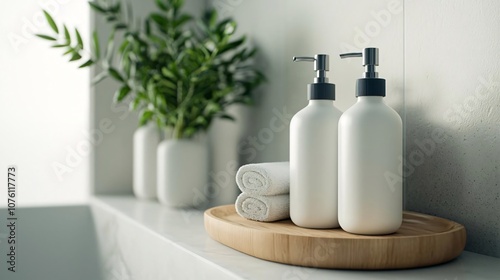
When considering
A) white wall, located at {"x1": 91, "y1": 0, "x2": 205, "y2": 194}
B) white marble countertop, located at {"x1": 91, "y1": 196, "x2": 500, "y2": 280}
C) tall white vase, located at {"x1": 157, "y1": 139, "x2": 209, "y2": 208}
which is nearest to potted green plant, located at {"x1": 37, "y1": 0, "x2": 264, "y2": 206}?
tall white vase, located at {"x1": 157, "y1": 139, "x2": 209, "y2": 208}

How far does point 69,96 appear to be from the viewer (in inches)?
58.9

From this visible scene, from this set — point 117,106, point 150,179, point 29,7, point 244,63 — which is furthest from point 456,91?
point 29,7

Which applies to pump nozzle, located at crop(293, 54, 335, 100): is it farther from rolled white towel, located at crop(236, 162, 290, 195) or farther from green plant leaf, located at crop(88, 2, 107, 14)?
green plant leaf, located at crop(88, 2, 107, 14)

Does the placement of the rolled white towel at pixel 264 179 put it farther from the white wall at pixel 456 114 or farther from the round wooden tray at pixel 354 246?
the white wall at pixel 456 114

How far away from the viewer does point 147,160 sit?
141cm

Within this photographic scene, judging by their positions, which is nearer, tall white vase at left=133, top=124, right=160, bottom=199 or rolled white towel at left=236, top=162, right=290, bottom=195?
rolled white towel at left=236, top=162, right=290, bottom=195

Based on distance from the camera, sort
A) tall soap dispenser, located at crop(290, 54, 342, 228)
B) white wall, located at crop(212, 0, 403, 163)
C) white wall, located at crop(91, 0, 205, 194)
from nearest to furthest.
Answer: tall soap dispenser, located at crop(290, 54, 342, 228)
white wall, located at crop(212, 0, 403, 163)
white wall, located at crop(91, 0, 205, 194)

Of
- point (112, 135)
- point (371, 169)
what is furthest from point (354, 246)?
point (112, 135)

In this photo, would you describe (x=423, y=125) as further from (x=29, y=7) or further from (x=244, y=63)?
(x=29, y=7)

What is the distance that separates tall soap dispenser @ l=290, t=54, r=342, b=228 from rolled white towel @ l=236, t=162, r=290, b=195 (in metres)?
0.03

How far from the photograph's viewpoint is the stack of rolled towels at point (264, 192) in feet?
2.54

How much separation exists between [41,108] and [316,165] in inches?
37.8

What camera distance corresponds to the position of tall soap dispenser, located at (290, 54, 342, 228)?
74 centimetres

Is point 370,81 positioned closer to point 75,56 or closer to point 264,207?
point 264,207
